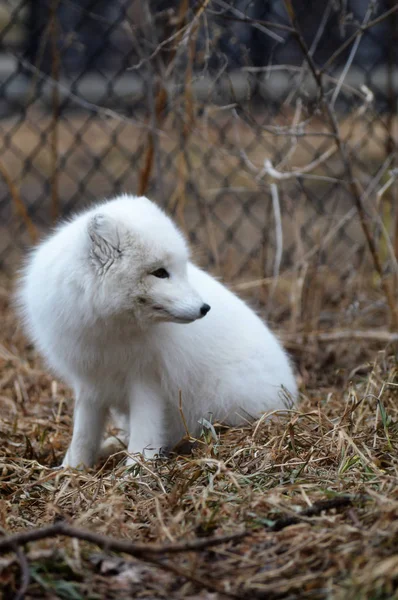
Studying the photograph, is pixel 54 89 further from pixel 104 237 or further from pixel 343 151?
pixel 104 237

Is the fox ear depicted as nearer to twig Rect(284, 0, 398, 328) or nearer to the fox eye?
the fox eye

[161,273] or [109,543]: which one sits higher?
[161,273]

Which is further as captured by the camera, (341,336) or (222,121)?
(222,121)

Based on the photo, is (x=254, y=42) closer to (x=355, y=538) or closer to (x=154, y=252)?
(x=154, y=252)

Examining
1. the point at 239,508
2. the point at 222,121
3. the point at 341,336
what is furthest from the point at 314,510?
the point at 222,121

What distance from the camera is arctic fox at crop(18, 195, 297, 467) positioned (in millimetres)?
2910

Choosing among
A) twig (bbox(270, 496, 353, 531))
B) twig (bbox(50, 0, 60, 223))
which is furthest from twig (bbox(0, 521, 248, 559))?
twig (bbox(50, 0, 60, 223))

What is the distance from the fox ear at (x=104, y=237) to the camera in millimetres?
2885

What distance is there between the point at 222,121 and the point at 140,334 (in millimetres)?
6718

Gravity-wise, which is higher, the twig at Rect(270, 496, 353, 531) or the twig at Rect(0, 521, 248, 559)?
the twig at Rect(0, 521, 248, 559)

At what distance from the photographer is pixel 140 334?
122 inches

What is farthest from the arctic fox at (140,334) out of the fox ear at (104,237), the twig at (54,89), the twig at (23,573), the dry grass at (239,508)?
the twig at (54,89)

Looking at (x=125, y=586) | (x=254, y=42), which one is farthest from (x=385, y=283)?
(x=254, y=42)

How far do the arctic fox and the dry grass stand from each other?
0.19m
